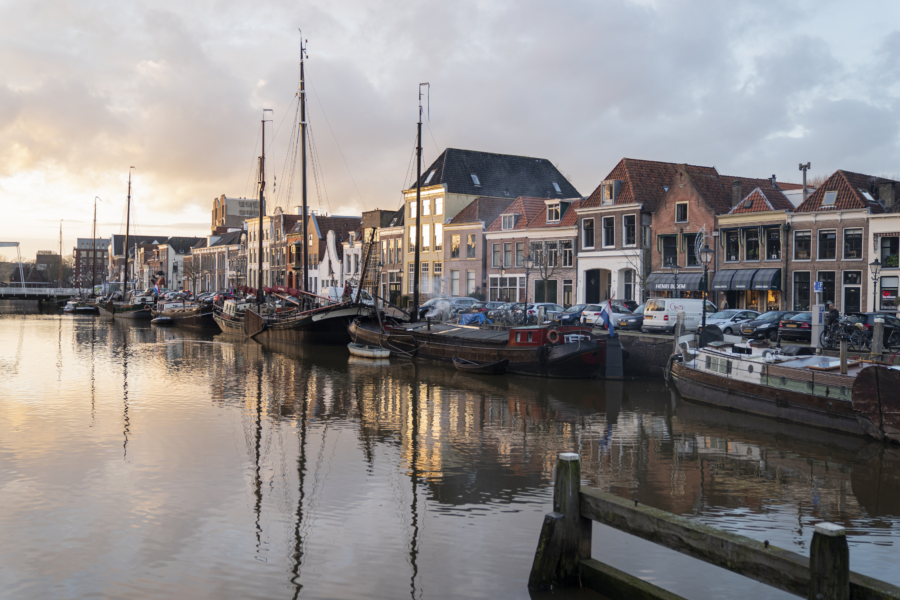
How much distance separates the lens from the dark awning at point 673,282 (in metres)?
46.5

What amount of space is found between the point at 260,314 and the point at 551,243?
21.8m

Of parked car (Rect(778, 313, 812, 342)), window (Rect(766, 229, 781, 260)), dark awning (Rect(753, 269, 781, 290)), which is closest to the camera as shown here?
parked car (Rect(778, 313, 812, 342))

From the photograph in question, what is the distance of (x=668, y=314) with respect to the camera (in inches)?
1339

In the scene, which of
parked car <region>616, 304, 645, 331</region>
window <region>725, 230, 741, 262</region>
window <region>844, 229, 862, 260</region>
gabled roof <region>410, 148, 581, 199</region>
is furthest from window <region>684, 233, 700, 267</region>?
gabled roof <region>410, 148, 581, 199</region>

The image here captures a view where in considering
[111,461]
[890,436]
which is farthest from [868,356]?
[111,461]

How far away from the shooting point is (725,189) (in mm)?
49625

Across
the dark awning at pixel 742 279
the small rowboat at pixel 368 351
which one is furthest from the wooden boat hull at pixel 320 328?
the dark awning at pixel 742 279

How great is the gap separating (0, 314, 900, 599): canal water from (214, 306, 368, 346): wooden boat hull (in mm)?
14573

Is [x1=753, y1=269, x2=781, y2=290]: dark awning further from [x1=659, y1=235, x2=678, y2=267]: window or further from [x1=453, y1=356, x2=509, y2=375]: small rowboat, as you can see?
[x1=453, y1=356, x2=509, y2=375]: small rowboat

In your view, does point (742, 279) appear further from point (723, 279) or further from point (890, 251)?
point (890, 251)

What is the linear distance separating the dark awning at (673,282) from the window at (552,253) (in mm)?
8676

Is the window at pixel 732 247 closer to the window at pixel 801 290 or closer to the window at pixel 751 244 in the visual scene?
the window at pixel 751 244

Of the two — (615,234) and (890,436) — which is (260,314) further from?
(890,436)

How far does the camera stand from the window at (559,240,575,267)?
55.7m
